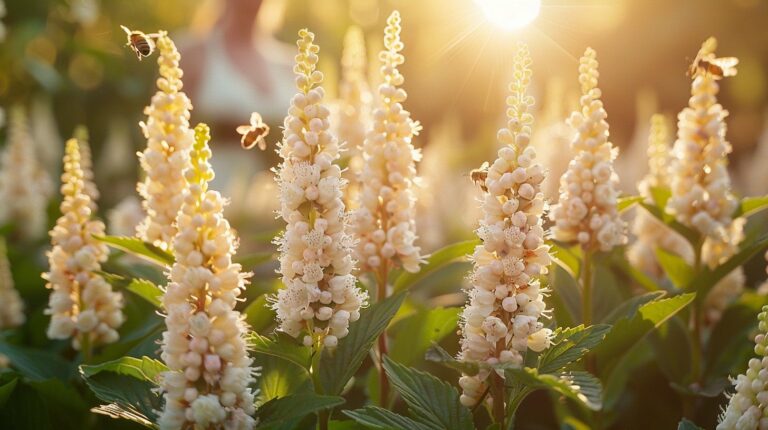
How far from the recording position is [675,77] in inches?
323

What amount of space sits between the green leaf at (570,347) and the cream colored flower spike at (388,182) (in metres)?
0.60

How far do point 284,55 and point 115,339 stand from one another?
7.03m

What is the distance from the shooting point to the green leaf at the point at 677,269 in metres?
2.59

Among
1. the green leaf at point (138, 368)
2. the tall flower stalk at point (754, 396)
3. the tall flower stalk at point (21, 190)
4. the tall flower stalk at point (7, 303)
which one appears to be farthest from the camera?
the tall flower stalk at point (21, 190)

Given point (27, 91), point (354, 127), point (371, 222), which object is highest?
point (27, 91)

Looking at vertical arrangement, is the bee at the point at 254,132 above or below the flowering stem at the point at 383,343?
above

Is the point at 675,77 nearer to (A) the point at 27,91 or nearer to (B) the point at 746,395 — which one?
(A) the point at 27,91

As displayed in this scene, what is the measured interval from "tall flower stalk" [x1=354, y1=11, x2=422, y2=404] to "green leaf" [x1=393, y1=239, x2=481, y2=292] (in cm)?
12

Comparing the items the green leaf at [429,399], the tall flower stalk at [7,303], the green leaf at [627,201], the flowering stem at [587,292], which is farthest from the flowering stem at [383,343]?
the tall flower stalk at [7,303]

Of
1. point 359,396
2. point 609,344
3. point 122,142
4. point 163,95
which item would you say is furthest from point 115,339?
point 122,142

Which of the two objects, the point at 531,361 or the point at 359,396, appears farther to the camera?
the point at 359,396

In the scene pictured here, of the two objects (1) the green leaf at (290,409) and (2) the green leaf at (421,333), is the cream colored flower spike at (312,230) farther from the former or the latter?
(2) the green leaf at (421,333)

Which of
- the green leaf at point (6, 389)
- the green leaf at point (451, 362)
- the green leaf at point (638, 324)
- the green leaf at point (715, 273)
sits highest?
the green leaf at point (715, 273)

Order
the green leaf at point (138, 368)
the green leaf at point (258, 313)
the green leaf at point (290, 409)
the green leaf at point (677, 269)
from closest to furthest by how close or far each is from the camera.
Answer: the green leaf at point (290, 409)
the green leaf at point (138, 368)
the green leaf at point (258, 313)
the green leaf at point (677, 269)
